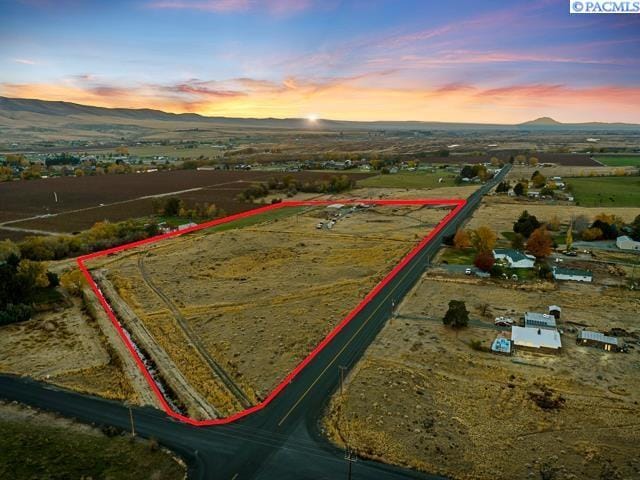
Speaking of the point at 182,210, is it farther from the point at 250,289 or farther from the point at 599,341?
the point at 599,341

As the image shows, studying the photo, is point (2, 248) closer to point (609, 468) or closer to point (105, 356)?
point (105, 356)

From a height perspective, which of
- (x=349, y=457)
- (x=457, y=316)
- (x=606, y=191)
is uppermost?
(x=606, y=191)

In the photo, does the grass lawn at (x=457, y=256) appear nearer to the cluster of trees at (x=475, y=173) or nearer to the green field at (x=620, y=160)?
the cluster of trees at (x=475, y=173)

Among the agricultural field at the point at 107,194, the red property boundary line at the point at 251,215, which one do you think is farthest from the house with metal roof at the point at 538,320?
the agricultural field at the point at 107,194

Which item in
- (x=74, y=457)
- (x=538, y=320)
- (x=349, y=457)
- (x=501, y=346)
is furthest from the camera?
(x=538, y=320)

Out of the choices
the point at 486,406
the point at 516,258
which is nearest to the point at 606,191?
the point at 516,258

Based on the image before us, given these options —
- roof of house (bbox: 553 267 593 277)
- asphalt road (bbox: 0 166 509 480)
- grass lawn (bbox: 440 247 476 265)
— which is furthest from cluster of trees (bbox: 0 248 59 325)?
roof of house (bbox: 553 267 593 277)
